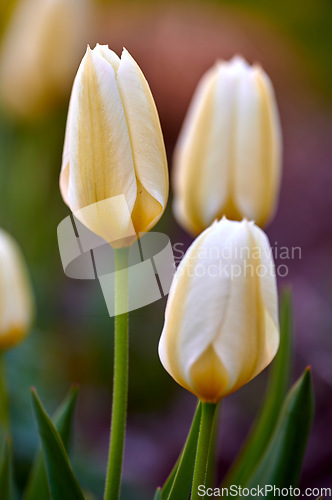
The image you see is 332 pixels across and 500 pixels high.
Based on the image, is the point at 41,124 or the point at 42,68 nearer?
the point at 42,68

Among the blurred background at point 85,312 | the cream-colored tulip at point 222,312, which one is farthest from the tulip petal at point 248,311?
the blurred background at point 85,312

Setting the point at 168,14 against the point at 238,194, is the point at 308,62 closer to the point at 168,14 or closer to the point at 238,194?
the point at 168,14

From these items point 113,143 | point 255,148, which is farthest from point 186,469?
point 255,148

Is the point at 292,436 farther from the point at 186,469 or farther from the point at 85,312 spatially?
the point at 85,312

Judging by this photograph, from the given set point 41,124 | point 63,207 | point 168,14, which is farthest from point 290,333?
point 168,14

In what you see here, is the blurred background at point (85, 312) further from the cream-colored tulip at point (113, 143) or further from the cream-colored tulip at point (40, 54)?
the cream-colored tulip at point (113, 143)

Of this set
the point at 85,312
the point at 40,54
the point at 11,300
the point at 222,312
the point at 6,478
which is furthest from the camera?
the point at 85,312
